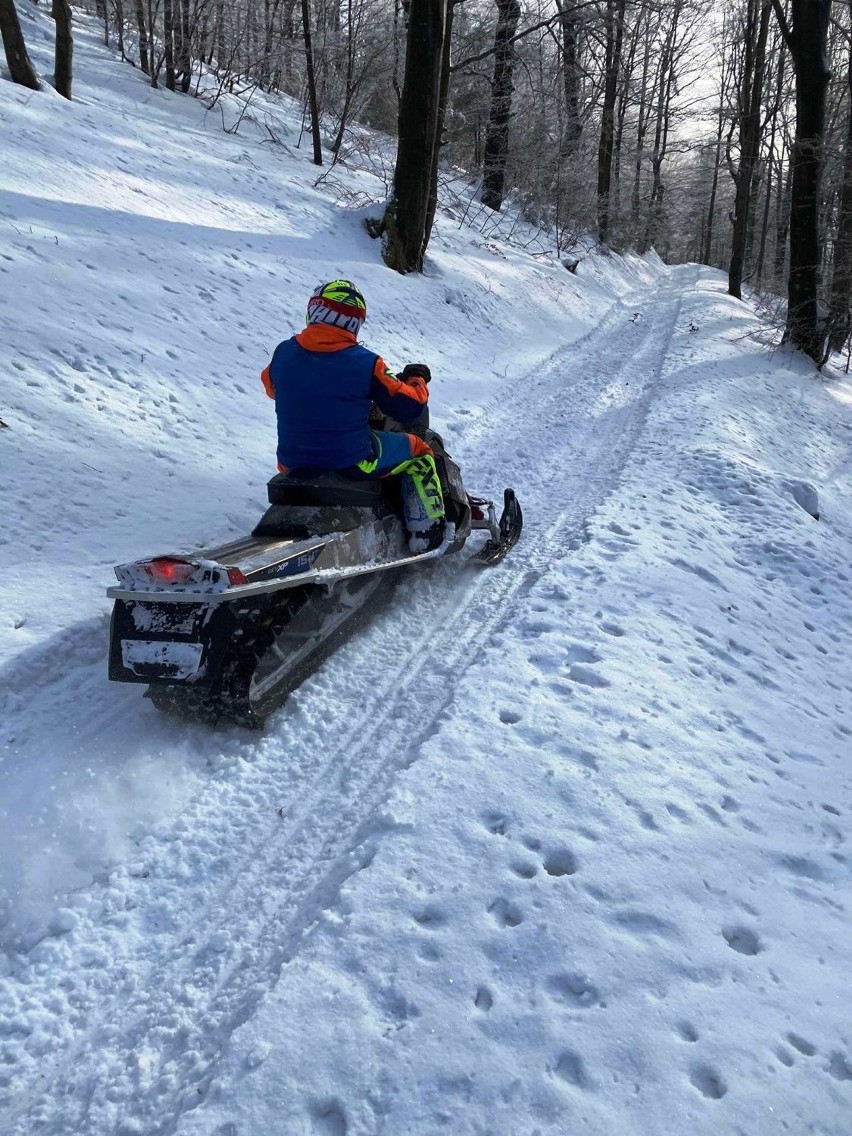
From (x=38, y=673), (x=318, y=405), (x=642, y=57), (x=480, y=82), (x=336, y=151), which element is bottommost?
(x=38, y=673)

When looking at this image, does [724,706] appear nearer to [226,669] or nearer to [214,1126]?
[226,669]

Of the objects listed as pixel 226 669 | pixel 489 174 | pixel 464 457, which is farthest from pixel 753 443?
pixel 489 174

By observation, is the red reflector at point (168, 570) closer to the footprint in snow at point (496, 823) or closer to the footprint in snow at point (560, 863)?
the footprint in snow at point (496, 823)

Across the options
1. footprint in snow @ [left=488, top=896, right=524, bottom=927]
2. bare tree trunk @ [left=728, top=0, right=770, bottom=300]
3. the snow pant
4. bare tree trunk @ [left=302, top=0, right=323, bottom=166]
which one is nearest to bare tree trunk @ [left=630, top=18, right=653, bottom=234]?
bare tree trunk @ [left=728, top=0, right=770, bottom=300]

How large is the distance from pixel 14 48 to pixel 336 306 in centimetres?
973

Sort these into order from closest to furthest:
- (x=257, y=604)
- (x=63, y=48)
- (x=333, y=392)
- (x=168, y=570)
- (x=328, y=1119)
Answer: (x=328, y=1119)
(x=168, y=570)
(x=257, y=604)
(x=333, y=392)
(x=63, y=48)

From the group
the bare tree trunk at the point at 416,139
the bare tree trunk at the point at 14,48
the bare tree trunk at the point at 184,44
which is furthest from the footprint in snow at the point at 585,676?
the bare tree trunk at the point at 184,44

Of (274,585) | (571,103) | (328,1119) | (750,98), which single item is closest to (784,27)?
(750,98)

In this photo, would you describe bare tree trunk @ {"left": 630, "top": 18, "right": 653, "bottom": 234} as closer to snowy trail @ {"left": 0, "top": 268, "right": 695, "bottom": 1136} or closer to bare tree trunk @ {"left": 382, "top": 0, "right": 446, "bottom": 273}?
bare tree trunk @ {"left": 382, "top": 0, "right": 446, "bottom": 273}

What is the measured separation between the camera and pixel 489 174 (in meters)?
20.9

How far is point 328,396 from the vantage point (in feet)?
13.4

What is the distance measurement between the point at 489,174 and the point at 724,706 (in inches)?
816

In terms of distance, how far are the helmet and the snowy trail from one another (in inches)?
69.3

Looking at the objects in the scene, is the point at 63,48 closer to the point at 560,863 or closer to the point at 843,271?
the point at 560,863
